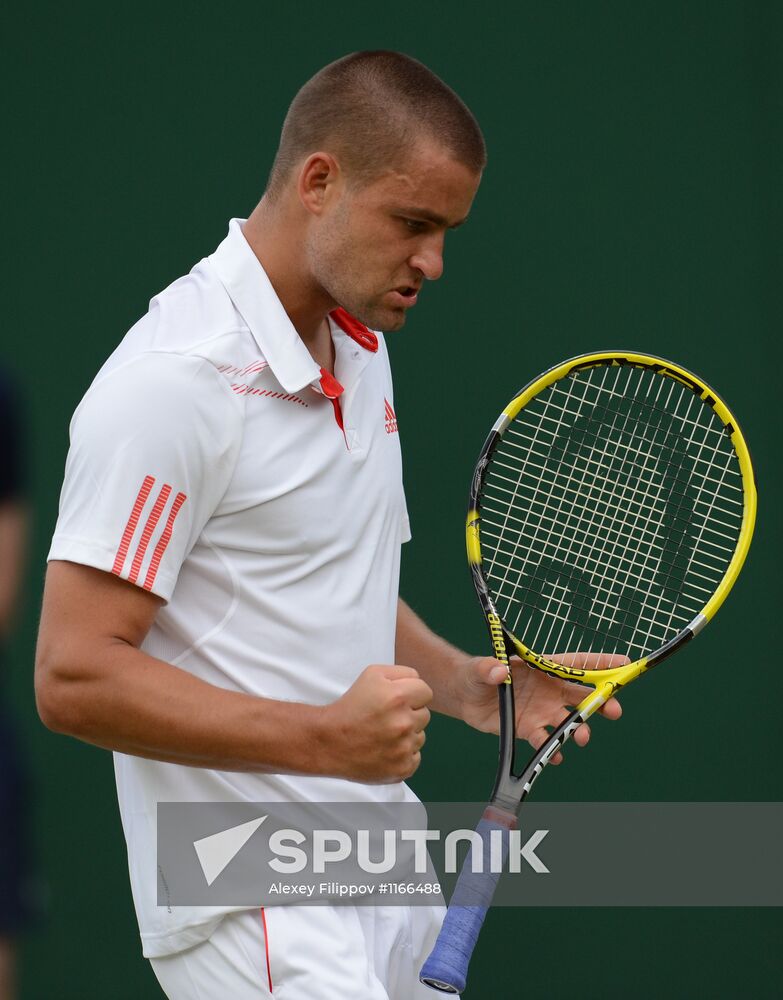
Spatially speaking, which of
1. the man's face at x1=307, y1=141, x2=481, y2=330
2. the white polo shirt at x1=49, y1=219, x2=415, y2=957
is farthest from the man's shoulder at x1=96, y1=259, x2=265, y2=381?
the man's face at x1=307, y1=141, x2=481, y2=330

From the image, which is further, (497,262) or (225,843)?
(497,262)

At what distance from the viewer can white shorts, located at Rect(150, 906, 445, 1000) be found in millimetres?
1443

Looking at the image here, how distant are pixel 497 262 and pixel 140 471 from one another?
1561 mm

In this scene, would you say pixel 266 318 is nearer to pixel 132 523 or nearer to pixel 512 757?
pixel 132 523

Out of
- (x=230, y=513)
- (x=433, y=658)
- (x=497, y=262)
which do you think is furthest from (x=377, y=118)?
(x=497, y=262)

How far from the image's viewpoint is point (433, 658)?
1.83 meters

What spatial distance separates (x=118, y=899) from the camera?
8.94 feet

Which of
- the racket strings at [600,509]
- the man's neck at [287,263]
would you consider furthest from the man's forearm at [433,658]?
the man's neck at [287,263]

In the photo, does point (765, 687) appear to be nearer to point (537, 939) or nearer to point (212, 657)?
point (537, 939)

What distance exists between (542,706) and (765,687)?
3.75 ft

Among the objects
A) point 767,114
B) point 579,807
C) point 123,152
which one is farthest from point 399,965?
point 767,114

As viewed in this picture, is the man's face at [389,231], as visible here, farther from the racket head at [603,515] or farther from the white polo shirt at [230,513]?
the racket head at [603,515]

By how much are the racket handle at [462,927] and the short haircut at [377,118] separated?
2.43 ft

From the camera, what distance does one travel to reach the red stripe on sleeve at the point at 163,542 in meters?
1.32
